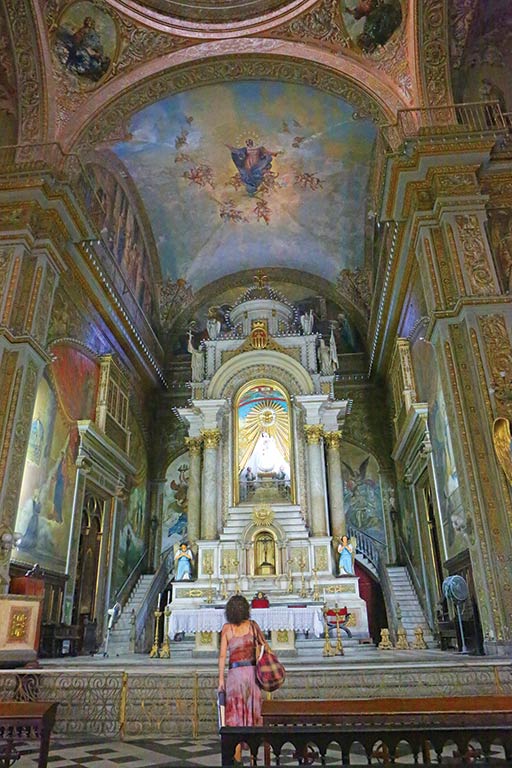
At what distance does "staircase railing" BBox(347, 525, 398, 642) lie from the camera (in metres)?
14.6

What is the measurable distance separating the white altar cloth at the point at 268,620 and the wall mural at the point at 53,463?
2732 mm

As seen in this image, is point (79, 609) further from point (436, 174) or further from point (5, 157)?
point (436, 174)

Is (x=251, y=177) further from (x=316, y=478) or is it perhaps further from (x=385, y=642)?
(x=385, y=642)

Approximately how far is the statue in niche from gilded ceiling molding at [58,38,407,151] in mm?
9814

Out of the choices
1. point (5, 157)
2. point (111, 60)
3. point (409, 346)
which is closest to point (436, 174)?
point (409, 346)

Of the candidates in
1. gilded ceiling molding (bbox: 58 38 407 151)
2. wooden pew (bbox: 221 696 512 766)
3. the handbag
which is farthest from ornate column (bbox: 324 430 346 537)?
the handbag

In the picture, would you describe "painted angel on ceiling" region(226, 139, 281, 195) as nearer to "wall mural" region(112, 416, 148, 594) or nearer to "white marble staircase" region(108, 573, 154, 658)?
"wall mural" region(112, 416, 148, 594)

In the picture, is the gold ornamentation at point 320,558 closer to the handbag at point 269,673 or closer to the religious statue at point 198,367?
the religious statue at point 198,367

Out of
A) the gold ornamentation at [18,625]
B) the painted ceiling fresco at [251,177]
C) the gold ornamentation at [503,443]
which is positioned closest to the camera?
the gold ornamentation at [18,625]

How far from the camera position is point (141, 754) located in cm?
461

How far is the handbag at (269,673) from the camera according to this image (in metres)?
3.74

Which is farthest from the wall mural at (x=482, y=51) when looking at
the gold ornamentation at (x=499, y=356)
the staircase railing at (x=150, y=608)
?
the staircase railing at (x=150, y=608)

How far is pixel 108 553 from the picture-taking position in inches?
555

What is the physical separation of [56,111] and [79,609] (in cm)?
1079
